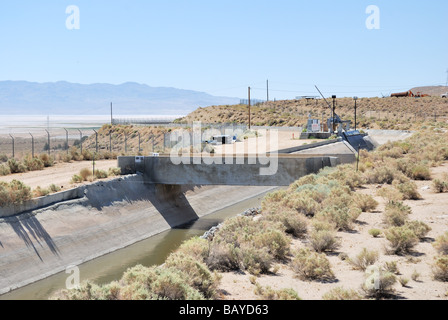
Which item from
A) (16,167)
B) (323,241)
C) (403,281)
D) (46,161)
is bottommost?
(403,281)

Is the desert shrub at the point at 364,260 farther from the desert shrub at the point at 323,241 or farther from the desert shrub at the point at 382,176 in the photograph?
the desert shrub at the point at 382,176

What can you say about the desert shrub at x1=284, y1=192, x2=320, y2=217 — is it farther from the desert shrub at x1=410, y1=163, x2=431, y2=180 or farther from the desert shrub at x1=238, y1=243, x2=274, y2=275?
the desert shrub at x1=410, y1=163, x2=431, y2=180

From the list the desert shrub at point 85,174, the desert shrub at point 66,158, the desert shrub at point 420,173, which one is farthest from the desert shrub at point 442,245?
the desert shrub at point 66,158

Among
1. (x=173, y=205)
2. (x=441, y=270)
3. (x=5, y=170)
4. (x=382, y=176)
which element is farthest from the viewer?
(x=5, y=170)

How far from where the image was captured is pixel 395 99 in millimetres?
123750

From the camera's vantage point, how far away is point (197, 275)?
1070 centimetres

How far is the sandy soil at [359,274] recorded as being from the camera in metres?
10.8

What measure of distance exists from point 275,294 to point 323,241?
4.03 m

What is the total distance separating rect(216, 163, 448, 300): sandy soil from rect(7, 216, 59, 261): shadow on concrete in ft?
34.8

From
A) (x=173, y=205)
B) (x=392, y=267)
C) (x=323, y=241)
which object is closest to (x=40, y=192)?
(x=173, y=205)

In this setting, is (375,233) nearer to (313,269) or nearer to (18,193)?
(313,269)
